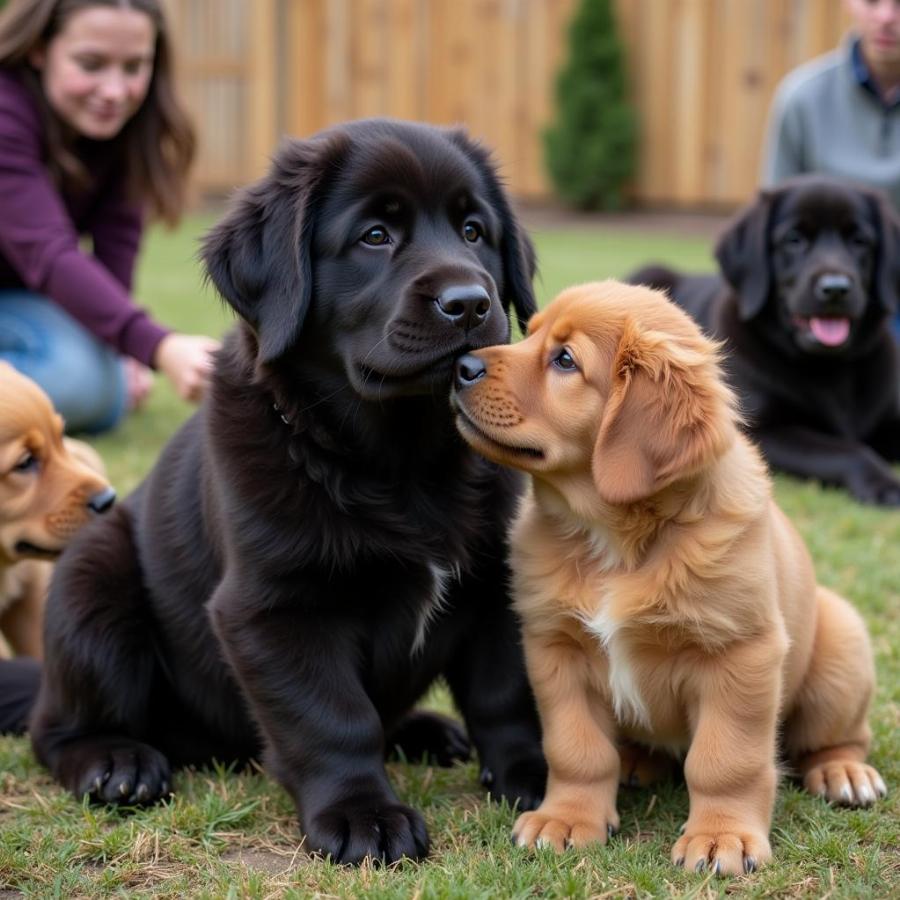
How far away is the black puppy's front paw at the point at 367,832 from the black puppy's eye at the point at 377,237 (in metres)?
1.17

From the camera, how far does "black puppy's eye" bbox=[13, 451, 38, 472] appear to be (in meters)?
3.68

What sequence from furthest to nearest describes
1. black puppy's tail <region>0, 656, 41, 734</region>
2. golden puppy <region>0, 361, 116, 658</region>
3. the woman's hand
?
the woman's hand → golden puppy <region>0, 361, 116, 658</region> → black puppy's tail <region>0, 656, 41, 734</region>

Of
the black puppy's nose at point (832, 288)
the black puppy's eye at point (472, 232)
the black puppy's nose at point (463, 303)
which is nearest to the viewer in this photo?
the black puppy's nose at point (463, 303)

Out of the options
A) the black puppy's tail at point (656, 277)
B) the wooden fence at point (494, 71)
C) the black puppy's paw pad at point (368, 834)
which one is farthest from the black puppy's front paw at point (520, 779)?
the wooden fence at point (494, 71)

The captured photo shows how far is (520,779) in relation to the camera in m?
2.86

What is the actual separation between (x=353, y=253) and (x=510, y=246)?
1.49 ft

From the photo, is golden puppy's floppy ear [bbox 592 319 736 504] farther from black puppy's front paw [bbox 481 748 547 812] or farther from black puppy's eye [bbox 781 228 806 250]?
black puppy's eye [bbox 781 228 806 250]

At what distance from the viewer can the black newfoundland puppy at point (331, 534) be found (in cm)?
271

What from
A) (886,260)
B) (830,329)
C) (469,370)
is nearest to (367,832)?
(469,370)

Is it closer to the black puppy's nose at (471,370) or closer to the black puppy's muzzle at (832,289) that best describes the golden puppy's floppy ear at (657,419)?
the black puppy's nose at (471,370)

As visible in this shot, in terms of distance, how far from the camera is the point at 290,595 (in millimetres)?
2705

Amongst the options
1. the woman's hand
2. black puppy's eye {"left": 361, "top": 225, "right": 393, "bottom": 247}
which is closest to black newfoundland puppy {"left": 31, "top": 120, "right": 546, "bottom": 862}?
black puppy's eye {"left": 361, "top": 225, "right": 393, "bottom": 247}

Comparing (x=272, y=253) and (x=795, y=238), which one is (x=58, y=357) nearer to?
(x=795, y=238)

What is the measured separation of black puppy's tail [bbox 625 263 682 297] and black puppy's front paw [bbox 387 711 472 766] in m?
4.01
